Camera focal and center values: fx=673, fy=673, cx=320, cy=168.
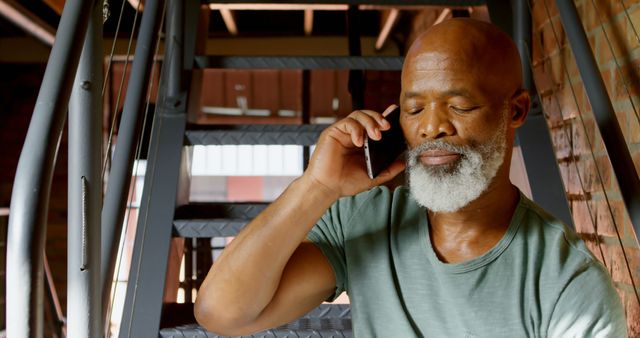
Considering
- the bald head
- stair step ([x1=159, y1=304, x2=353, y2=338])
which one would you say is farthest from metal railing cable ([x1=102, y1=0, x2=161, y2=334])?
Answer: the bald head

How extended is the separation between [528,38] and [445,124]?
1.05m

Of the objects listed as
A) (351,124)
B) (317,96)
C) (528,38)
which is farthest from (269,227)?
(317,96)

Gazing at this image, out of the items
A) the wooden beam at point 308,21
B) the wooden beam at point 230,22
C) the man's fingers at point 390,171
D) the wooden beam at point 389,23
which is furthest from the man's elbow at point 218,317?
the wooden beam at point 308,21

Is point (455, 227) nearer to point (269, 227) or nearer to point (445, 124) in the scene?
point (445, 124)

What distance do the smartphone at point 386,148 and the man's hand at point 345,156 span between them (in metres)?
0.01

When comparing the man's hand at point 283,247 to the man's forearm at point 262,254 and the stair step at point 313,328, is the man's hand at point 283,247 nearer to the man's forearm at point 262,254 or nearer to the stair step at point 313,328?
the man's forearm at point 262,254

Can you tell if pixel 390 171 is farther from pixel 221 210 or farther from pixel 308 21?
pixel 308 21

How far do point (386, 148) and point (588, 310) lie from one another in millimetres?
394

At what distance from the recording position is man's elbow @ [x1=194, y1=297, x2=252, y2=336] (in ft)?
3.54

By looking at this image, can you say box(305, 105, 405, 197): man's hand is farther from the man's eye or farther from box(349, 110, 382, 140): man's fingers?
the man's eye

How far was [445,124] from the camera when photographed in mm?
1042

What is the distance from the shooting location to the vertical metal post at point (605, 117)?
1.25m

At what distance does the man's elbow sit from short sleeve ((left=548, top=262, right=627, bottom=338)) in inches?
19.0

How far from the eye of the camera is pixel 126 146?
1.49 m
